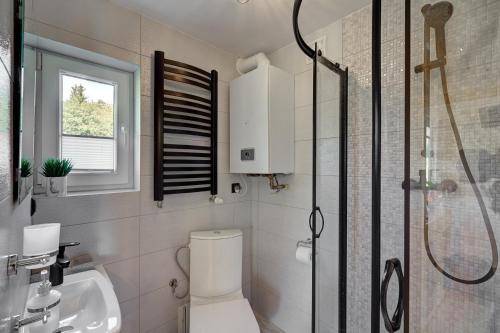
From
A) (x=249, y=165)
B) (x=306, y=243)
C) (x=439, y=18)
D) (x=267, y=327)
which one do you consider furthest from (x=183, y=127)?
(x=267, y=327)

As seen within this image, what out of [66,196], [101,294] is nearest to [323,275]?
[101,294]

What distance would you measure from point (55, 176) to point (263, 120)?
1.21 meters

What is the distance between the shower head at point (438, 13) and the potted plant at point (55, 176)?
1745 mm

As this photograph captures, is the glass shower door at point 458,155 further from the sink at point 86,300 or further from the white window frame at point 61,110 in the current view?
the white window frame at point 61,110

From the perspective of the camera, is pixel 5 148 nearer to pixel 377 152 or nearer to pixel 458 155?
pixel 377 152

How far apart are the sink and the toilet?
57 centimetres

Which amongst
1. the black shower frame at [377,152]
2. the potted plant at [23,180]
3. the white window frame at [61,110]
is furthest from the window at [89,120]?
the black shower frame at [377,152]

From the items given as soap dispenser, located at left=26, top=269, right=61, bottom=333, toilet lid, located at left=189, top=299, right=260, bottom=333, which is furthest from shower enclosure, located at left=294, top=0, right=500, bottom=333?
soap dispenser, located at left=26, top=269, right=61, bottom=333

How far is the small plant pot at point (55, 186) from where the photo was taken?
3.70 feet

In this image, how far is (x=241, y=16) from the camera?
1.45 m

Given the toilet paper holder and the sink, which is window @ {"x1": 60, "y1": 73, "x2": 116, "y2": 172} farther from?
the toilet paper holder

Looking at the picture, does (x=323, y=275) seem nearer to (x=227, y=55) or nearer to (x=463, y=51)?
(x=463, y=51)

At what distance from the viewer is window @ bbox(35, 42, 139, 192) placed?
1.26 m

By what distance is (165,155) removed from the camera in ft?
4.95
